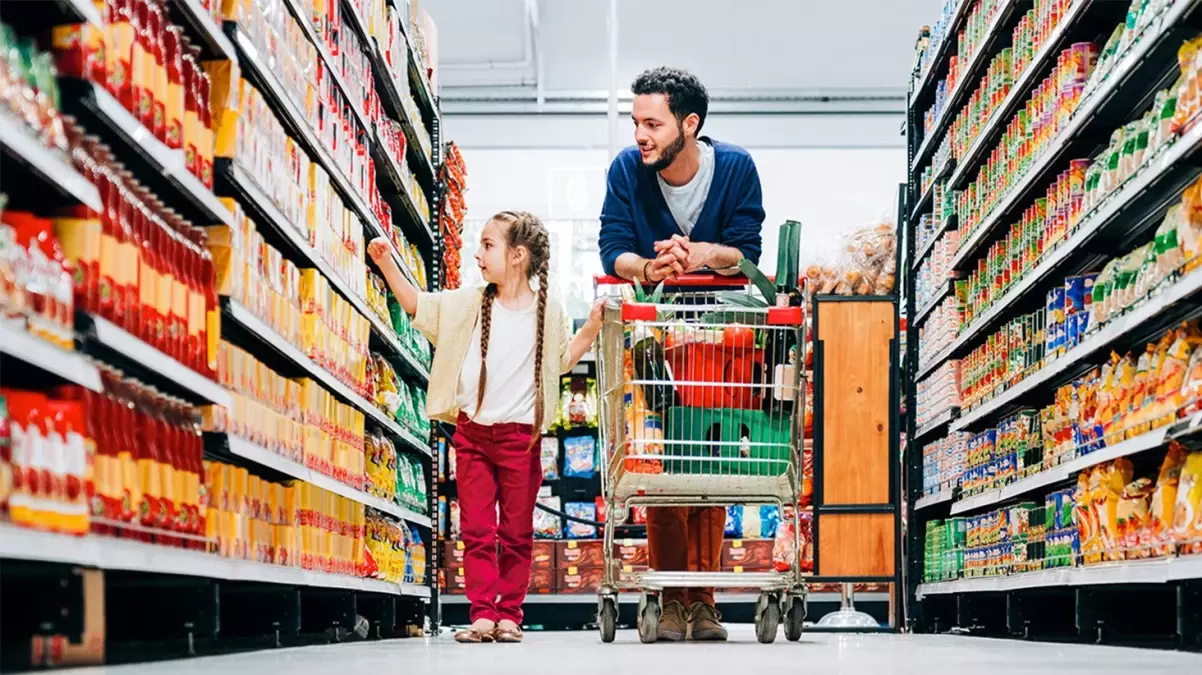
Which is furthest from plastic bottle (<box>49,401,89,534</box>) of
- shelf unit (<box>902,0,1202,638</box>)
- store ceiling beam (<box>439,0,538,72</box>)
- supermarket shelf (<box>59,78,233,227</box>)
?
store ceiling beam (<box>439,0,538,72</box>)

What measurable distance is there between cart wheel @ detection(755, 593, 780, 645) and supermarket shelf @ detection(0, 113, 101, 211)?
2.51 metres

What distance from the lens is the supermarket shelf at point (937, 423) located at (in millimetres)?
6504

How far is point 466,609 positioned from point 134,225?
21.5 ft

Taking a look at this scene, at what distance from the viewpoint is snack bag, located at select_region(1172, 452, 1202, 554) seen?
3.33m

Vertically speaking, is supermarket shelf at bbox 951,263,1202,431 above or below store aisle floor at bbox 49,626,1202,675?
above

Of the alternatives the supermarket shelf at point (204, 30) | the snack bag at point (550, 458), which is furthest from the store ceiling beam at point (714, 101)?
the supermarket shelf at point (204, 30)

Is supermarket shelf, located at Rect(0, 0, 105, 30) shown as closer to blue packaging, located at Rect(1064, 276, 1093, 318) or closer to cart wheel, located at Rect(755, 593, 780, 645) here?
cart wheel, located at Rect(755, 593, 780, 645)

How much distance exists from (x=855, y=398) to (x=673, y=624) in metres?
2.29

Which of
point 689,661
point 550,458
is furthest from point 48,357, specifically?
point 550,458

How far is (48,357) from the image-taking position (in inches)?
89.2

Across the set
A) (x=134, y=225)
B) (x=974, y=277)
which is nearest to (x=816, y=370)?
(x=974, y=277)

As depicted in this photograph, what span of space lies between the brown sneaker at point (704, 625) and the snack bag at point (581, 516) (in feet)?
Result: 13.6

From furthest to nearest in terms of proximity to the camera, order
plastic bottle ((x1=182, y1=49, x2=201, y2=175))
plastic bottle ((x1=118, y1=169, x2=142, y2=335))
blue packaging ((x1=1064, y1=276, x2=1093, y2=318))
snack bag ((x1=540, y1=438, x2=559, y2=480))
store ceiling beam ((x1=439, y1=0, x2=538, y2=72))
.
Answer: store ceiling beam ((x1=439, y1=0, x2=538, y2=72)), snack bag ((x1=540, y1=438, x2=559, y2=480)), blue packaging ((x1=1064, y1=276, x2=1093, y2=318)), plastic bottle ((x1=182, y1=49, x2=201, y2=175)), plastic bottle ((x1=118, y1=169, x2=142, y2=335))

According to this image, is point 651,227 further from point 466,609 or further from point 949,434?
point 466,609
